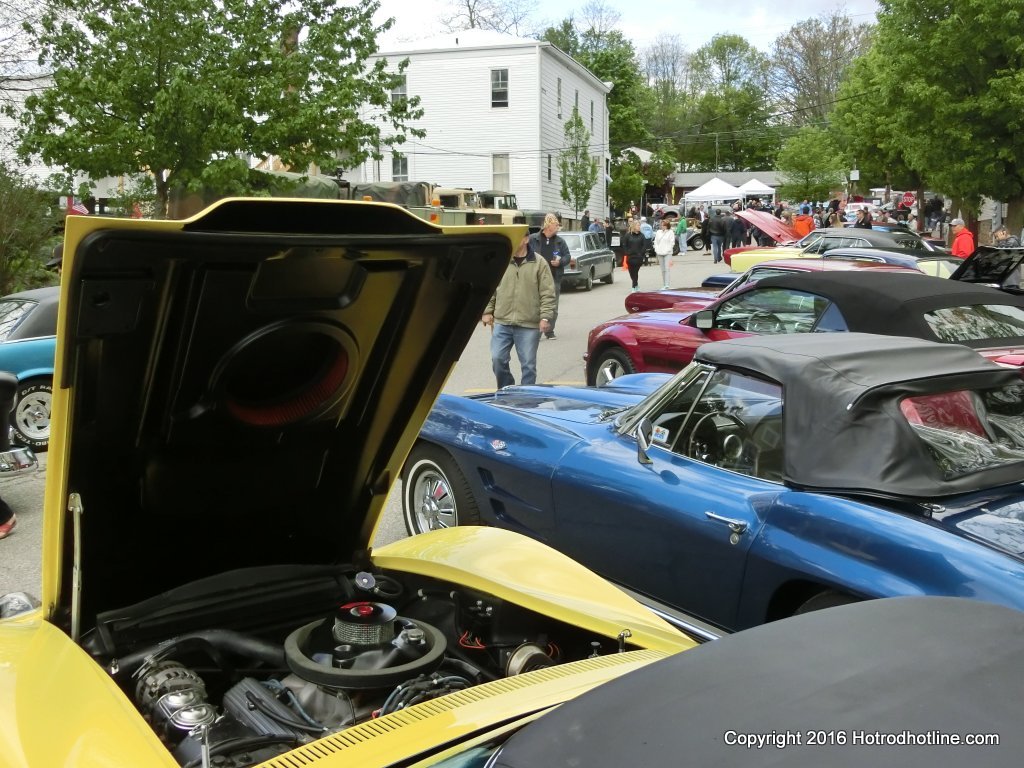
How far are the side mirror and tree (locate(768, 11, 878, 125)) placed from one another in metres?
75.5

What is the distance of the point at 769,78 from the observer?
3504 inches

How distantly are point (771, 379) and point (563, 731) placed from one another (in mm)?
2806

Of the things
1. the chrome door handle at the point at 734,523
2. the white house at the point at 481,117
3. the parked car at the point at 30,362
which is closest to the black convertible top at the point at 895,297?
the chrome door handle at the point at 734,523

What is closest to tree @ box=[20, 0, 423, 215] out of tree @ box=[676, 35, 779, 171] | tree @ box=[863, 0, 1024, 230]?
tree @ box=[863, 0, 1024, 230]

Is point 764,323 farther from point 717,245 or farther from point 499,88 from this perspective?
point 499,88

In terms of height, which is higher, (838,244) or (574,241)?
(574,241)

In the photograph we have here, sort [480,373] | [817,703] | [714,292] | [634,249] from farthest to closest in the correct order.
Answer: [634,249] → [480,373] → [714,292] → [817,703]

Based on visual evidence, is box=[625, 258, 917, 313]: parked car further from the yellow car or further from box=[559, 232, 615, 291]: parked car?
box=[559, 232, 615, 291]: parked car

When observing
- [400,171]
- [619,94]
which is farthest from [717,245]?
[619,94]

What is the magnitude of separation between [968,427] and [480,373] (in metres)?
8.90

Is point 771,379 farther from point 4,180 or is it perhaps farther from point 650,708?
point 4,180

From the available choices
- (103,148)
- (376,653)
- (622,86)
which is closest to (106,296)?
(376,653)

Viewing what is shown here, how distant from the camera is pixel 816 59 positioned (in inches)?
3071

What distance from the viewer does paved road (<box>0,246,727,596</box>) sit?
18.8 ft
